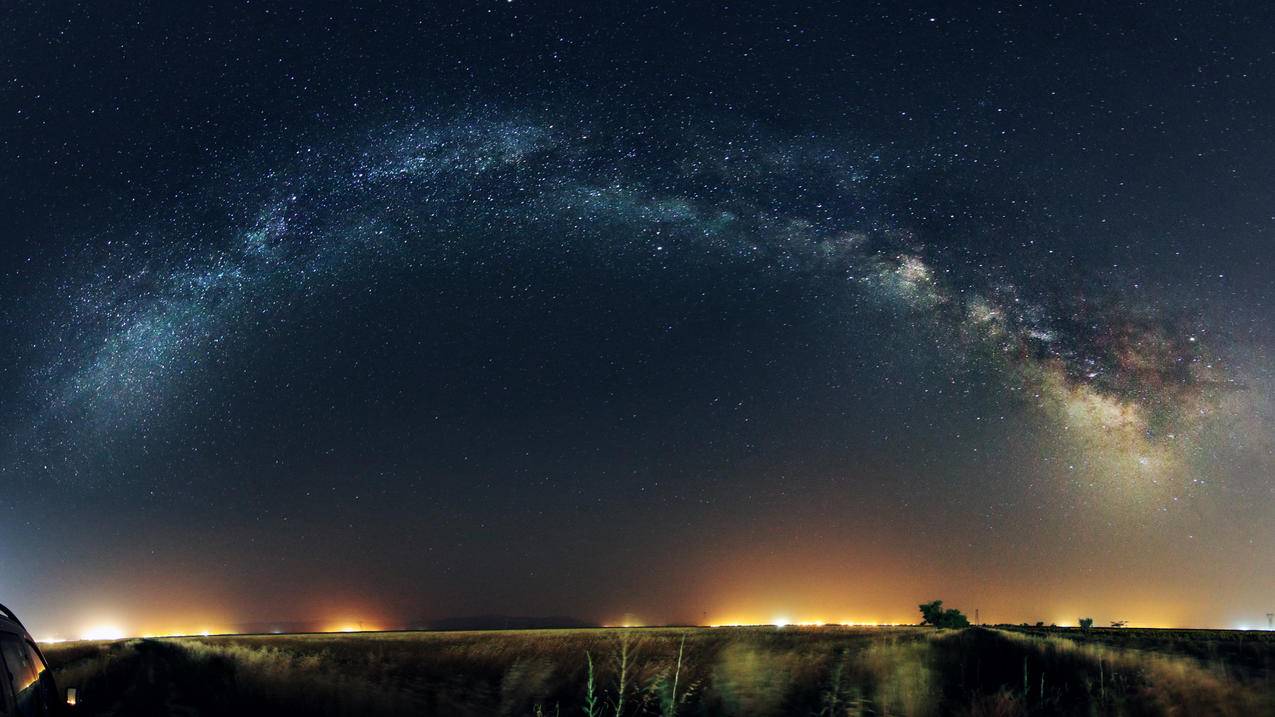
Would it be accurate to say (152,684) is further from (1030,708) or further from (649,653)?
(1030,708)

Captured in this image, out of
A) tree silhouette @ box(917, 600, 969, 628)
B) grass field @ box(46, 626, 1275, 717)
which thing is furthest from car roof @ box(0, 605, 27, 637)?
tree silhouette @ box(917, 600, 969, 628)

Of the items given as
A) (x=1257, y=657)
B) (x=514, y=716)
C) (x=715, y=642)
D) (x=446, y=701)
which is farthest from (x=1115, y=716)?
(x=715, y=642)

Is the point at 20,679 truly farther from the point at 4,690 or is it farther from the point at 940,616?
the point at 940,616

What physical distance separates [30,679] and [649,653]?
1791 cm

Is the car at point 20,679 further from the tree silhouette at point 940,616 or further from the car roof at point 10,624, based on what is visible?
the tree silhouette at point 940,616

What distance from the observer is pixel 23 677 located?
7457 mm

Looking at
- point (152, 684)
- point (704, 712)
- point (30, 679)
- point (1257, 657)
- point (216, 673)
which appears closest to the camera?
point (30, 679)

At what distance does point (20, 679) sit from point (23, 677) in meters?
0.15

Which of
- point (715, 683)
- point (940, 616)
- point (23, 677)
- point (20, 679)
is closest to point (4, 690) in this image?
point (20, 679)

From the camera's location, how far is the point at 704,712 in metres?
12.9

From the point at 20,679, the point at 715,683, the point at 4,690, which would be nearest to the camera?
the point at 4,690

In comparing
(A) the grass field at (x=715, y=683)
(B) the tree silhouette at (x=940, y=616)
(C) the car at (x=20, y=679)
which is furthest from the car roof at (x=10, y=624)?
(B) the tree silhouette at (x=940, y=616)

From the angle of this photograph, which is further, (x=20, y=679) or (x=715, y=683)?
(x=715, y=683)

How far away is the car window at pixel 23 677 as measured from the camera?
7095 millimetres
